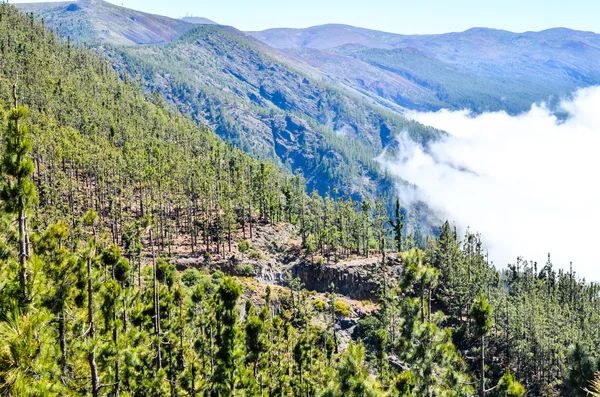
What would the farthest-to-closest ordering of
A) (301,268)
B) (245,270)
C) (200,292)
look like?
(301,268), (245,270), (200,292)

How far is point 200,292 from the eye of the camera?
152ft

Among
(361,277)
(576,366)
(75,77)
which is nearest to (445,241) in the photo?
(361,277)

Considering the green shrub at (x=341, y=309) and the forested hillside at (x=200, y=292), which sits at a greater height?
the forested hillside at (x=200, y=292)

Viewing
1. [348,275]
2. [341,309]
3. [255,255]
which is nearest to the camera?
[341,309]

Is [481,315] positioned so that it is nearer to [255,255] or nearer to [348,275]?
[348,275]

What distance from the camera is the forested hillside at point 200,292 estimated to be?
20875mm

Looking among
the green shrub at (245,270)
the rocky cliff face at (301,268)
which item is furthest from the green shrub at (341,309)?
the green shrub at (245,270)

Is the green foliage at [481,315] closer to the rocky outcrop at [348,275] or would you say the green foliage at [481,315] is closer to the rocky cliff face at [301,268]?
the rocky cliff face at [301,268]

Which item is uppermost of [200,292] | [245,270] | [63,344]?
[63,344]

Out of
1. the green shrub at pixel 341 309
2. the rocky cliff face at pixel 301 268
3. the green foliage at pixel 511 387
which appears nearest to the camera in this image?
the green foliage at pixel 511 387

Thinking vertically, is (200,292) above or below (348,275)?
above

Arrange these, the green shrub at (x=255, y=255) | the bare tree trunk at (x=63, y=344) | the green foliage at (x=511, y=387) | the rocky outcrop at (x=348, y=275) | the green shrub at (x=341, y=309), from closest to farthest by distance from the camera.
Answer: the bare tree trunk at (x=63, y=344) → the green foliage at (x=511, y=387) → the green shrub at (x=341, y=309) → the rocky outcrop at (x=348, y=275) → the green shrub at (x=255, y=255)

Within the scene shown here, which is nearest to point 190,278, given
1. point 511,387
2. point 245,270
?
point 245,270

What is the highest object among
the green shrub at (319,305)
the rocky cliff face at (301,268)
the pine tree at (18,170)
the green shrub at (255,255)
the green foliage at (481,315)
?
the pine tree at (18,170)
